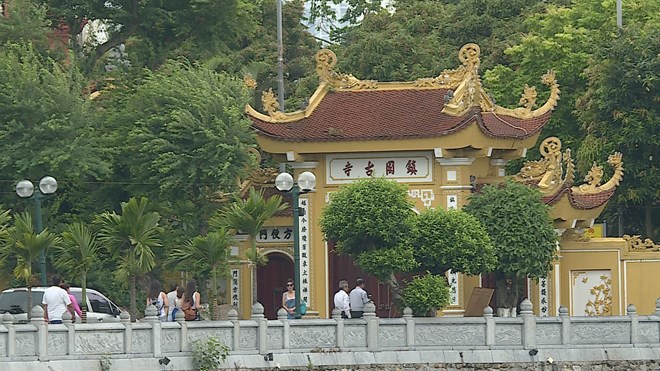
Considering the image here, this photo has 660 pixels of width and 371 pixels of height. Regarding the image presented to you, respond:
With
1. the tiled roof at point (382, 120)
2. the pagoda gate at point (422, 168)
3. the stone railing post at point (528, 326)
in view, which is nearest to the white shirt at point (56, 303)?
the stone railing post at point (528, 326)

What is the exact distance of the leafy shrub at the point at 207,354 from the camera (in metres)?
31.0

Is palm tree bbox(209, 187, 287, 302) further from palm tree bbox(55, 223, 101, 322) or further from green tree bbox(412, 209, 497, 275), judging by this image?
green tree bbox(412, 209, 497, 275)

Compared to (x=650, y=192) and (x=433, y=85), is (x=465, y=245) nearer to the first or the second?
(x=433, y=85)

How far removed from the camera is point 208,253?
36594 millimetres

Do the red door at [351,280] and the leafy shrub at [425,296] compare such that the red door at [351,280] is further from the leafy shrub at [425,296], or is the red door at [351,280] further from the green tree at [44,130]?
the green tree at [44,130]

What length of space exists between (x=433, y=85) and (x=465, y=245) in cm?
625

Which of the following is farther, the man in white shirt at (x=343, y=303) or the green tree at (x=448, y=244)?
the green tree at (x=448, y=244)

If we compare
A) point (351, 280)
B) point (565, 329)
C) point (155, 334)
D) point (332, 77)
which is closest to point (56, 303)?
point (155, 334)

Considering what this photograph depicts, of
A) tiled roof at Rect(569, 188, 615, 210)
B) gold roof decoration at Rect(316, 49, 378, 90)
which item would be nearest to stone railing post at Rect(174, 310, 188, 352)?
gold roof decoration at Rect(316, 49, 378, 90)

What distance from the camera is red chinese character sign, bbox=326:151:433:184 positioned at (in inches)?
1539

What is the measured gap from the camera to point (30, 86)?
135 feet

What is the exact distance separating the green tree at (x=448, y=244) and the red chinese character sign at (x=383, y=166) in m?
3.41

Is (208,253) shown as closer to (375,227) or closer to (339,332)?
(375,227)

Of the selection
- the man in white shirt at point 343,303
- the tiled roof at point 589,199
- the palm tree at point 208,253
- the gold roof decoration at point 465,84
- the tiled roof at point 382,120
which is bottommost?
the man in white shirt at point 343,303
